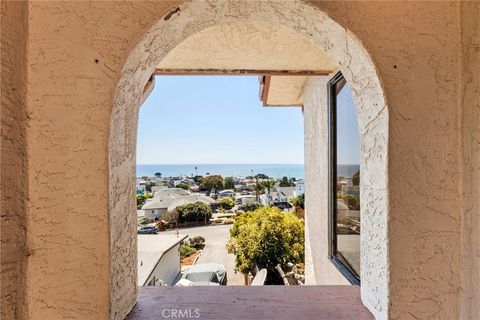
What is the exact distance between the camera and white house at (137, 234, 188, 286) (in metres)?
7.28

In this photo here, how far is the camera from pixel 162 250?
30.4ft

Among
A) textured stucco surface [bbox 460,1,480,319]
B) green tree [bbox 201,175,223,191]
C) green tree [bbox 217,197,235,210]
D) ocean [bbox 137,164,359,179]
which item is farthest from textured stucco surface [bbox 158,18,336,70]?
ocean [bbox 137,164,359,179]

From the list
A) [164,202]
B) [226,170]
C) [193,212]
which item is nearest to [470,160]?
[193,212]

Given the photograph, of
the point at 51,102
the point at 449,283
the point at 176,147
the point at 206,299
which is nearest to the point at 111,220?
the point at 51,102

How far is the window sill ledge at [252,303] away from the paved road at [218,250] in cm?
1098

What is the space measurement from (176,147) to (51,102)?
8141 centimetres

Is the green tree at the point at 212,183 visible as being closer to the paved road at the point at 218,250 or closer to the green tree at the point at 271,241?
the paved road at the point at 218,250

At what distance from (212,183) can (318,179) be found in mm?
43313

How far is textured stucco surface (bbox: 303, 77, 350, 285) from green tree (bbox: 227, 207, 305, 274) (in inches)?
123

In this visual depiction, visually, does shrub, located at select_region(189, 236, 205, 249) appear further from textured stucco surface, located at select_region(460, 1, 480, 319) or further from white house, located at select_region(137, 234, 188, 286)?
textured stucco surface, located at select_region(460, 1, 480, 319)

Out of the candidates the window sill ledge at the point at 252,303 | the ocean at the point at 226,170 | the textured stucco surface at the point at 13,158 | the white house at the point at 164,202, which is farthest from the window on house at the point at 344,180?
the ocean at the point at 226,170

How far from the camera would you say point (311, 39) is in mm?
1364

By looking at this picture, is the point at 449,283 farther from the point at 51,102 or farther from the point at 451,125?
the point at 51,102

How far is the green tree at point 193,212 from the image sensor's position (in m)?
27.9
